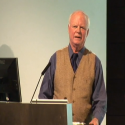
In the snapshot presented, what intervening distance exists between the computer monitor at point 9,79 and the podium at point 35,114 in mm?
402

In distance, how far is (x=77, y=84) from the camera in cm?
170

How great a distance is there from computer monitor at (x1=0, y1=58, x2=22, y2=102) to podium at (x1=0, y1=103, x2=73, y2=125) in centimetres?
40

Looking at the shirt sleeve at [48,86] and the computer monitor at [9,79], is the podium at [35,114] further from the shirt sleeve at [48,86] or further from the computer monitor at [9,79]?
the shirt sleeve at [48,86]

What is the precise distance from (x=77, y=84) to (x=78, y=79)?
0.03m

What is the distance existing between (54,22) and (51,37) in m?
0.14

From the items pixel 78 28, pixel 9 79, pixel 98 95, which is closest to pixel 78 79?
pixel 98 95

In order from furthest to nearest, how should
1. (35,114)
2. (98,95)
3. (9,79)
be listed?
1. (98,95)
2. (9,79)
3. (35,114)

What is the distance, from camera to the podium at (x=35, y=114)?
1080mm
